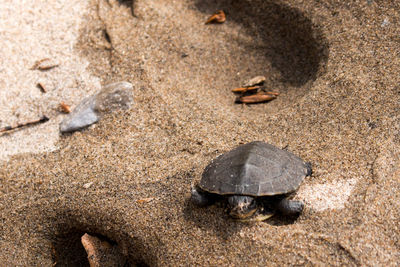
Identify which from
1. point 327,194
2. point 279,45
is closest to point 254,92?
point 279,45

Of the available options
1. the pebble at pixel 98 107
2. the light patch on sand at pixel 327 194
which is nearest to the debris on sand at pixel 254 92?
the pebble at pixel 98 107

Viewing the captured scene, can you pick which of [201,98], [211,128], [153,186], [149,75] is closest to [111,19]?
[149,75]

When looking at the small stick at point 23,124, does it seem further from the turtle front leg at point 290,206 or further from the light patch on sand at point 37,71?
the turtle front leg at point 290,206

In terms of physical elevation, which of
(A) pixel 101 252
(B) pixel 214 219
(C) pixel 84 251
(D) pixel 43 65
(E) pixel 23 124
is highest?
(D) pixel 43 65

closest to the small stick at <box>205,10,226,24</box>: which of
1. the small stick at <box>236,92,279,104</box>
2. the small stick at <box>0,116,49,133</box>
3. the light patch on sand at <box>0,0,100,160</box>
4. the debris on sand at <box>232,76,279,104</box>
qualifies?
the debris on sand at <box>232,76,279,104</box>

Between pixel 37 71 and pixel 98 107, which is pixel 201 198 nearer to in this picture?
pixel 98 107

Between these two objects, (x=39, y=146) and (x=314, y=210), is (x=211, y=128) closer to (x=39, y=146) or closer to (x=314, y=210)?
(x=314, y=210)
